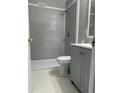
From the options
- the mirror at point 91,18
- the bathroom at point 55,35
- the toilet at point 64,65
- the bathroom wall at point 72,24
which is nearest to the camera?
the mirror at point 91,18

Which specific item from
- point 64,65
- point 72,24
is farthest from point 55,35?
point 64,65

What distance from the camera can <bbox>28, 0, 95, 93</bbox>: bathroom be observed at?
1.84m

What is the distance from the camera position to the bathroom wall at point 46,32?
9.84ft

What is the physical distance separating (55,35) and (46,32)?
414 millimetres

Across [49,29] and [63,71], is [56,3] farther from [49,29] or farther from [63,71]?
[63,71]

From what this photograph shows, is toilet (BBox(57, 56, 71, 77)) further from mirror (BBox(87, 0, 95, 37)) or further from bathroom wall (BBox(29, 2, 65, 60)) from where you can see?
bathroom wall (BBox(29, 2, 65, 60))

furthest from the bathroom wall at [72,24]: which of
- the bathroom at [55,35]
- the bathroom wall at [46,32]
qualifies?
the bathroom wall at [46,32]

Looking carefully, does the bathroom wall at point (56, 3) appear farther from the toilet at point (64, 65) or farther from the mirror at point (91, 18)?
the toilet at point (64, 65)

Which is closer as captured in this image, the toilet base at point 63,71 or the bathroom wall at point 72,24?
the toilet base at point 63,71
